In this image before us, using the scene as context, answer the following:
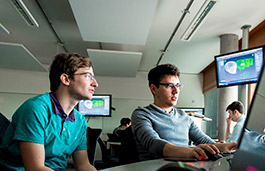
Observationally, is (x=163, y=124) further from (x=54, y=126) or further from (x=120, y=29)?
(x=120, y=29)

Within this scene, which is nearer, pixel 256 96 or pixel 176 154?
pixel 256 96

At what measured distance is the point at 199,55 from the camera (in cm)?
657

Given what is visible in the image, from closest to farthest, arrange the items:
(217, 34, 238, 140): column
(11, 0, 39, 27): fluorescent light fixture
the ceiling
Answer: (11, 0, 39, 27): fluorescent light fixture
the ceiling
(217, 34, 238, 140): column

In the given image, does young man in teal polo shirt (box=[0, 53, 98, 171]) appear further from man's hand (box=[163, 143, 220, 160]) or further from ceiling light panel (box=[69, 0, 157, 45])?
ceiling light panel (box=[69, 0, 157, 45])

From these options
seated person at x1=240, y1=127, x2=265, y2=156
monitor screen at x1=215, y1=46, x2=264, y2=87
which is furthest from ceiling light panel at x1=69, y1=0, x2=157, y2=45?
seated person at x1=240, y1=127, x2=265, y2=156

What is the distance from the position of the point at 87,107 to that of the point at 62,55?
5910mm

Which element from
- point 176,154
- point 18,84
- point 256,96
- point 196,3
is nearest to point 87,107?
point 18,84

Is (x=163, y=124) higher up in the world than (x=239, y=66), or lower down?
lower down

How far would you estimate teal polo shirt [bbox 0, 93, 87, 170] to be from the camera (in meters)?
1.15

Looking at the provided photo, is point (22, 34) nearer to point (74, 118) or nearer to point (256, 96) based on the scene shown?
point (74, 118)

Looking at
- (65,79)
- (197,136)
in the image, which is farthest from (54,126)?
(197,136)

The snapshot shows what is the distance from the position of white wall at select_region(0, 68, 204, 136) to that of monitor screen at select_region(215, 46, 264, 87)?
470 centimetres

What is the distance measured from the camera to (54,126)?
1.28 meters

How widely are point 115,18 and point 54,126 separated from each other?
3001mm
